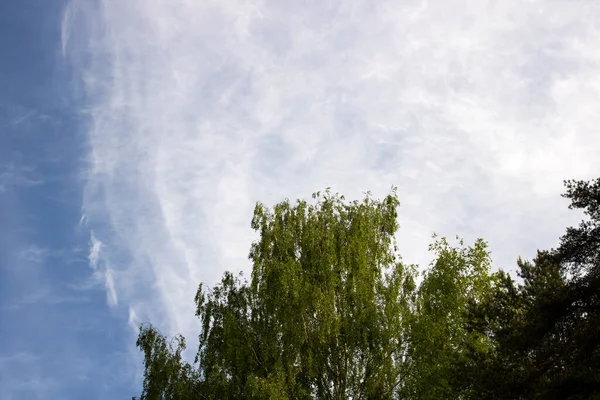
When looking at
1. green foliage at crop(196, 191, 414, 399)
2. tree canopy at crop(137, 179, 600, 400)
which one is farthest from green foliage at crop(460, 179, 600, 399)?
green foliage at crop(196, 191, 414, 399)

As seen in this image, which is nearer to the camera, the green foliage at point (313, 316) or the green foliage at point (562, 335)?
the green foliage at point (562, 335)

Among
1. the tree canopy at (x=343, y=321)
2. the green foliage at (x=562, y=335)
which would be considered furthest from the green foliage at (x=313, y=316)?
the green foliage at (x=562, y=335)

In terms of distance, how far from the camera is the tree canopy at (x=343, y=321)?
1870 centimetres

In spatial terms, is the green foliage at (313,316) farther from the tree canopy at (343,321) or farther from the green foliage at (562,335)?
the green foliage at (562,335)

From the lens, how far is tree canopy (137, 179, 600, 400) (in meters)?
18.7

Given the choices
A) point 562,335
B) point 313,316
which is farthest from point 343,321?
point 562,335

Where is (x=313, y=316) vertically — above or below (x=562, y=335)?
above

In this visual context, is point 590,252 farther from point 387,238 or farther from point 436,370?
point 387,238

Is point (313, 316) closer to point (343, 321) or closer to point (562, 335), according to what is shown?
point (343, 321)

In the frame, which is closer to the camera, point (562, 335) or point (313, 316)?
point (562, 335)

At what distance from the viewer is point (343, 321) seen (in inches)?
830

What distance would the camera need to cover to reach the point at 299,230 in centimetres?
2370

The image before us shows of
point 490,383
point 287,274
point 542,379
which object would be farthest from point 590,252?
point 287,274

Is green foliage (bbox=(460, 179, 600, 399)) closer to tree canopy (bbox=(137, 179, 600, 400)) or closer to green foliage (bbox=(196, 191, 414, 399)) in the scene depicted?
tree canopy (bbox=(137, 179, 600, 400))
